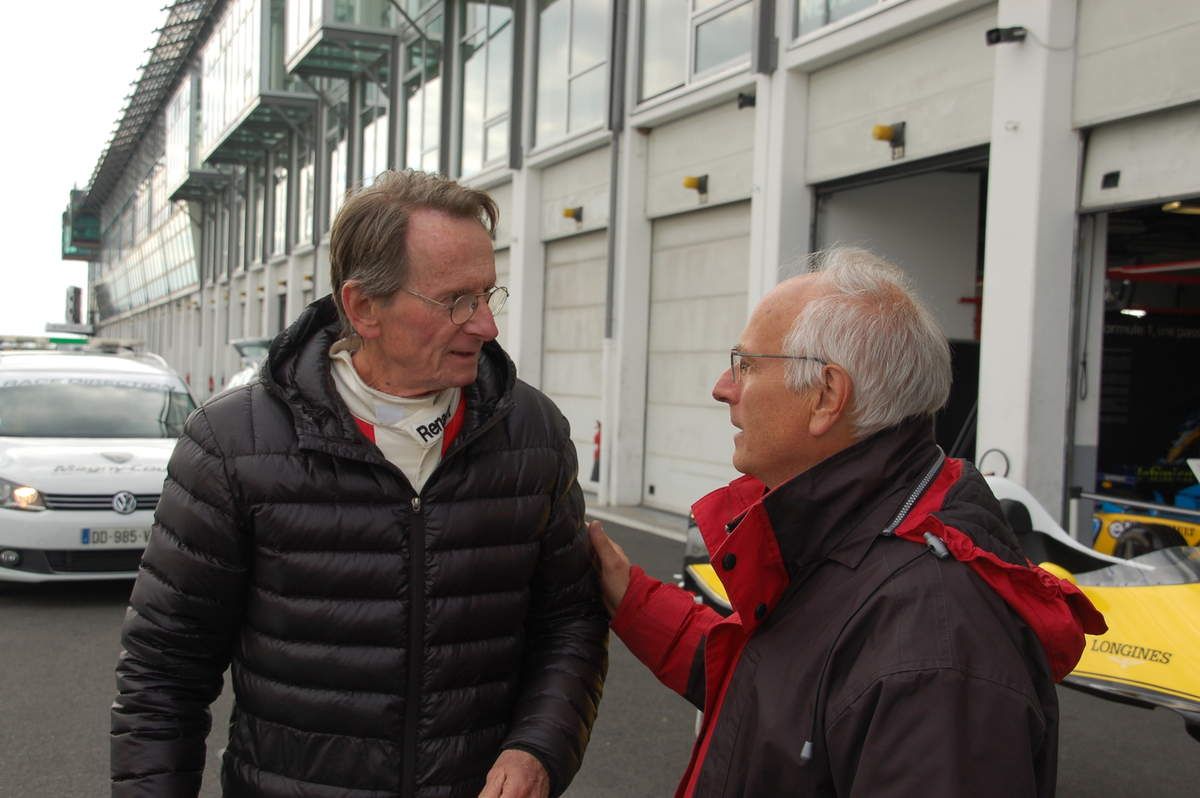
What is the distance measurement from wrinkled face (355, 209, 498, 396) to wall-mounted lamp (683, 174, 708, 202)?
10.9 meters

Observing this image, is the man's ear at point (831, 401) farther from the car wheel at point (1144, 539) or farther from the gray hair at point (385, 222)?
the car wheel at point (1144, 539)

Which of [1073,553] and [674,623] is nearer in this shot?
[674,623]

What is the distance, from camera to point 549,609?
2.34 metres

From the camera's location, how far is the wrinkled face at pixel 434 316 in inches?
83.3

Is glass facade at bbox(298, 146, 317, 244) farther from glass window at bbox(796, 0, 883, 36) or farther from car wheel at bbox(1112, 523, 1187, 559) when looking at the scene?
car wheel at bbox(1112, 523, 1187, 559)

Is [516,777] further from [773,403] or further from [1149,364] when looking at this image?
[1149,364]

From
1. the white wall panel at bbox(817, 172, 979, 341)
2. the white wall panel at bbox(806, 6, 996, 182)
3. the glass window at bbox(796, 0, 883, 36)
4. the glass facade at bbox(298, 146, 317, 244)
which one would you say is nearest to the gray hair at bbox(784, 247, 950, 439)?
the white wall panel at bbox(806, 6, 996, 182)

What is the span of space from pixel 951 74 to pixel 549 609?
27.3ft

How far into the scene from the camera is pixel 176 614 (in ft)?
6.72

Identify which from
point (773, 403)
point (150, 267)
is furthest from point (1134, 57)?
point (150, 267)

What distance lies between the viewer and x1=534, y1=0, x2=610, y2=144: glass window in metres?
15.5

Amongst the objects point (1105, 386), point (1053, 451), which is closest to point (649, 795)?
point (1053, 451)

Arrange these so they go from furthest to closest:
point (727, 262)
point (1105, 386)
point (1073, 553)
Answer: point (727, 262) < point (1105, 386) < point (1073, 553)

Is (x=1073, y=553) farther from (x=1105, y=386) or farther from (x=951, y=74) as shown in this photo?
(x=1105, y=386)
